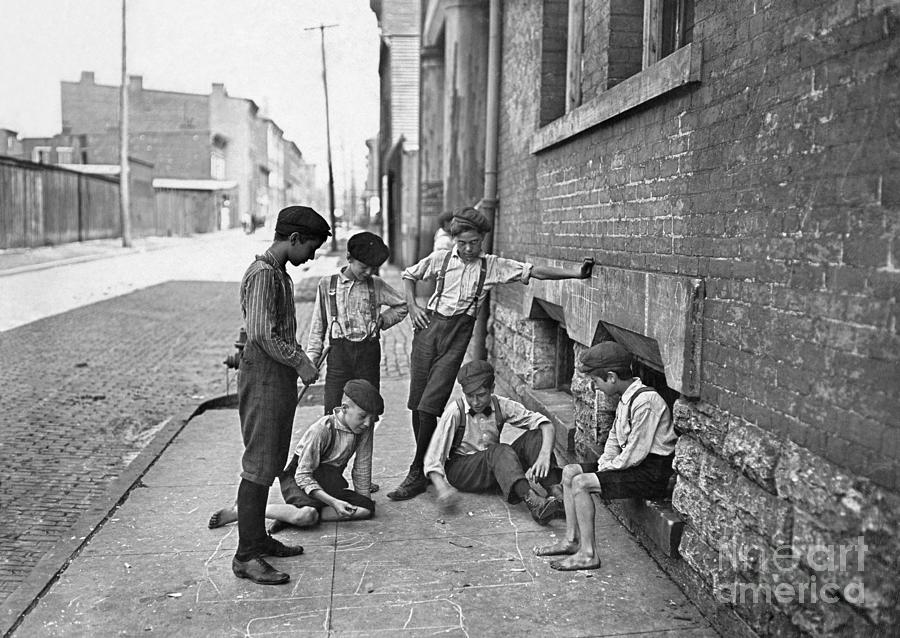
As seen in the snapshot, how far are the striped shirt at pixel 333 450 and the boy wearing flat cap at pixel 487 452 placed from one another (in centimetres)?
38

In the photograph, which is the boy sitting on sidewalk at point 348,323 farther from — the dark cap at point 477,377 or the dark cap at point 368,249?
the dark cap at point 477,377

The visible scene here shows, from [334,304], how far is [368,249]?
0.43 m

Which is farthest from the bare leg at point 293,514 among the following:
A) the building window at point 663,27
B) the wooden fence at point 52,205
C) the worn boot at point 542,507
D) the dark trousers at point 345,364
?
the wooden fence at point 52,205

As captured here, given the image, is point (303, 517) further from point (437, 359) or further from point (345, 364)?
point (437, 359)

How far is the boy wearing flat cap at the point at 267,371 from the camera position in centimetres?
416

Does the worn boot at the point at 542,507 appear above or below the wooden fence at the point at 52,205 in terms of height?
below

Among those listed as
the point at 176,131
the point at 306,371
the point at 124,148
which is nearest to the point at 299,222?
the point at 306,371

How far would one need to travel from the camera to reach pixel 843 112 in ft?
9.57

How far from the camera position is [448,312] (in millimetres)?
5789

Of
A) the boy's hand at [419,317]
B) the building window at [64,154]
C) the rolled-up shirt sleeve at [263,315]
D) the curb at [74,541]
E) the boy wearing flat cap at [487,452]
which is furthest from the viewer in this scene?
the building window at [64,154]

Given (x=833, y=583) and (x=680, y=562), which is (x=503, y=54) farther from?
(x=833, y=583)

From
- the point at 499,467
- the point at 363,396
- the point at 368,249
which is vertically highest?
the point at 368,249

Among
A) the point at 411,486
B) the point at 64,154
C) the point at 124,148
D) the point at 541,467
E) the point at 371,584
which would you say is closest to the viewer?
the point at 371,584

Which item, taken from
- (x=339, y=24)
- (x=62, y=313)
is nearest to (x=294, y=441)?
(x=62, y=313)
